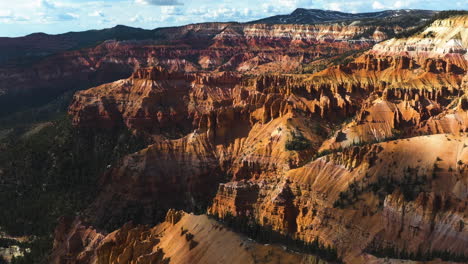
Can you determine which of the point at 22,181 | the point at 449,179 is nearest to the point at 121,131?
the point at 22,181

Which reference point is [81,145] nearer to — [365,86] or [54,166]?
[54,166]

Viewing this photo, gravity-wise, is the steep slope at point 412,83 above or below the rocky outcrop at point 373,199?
above

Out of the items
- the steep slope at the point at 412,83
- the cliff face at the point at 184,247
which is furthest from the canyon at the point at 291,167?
the steep slope at the point at 412,83

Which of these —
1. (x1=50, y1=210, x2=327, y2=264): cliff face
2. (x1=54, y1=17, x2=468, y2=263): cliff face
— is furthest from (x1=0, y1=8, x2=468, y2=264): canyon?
(x1=54, y1=17, x2=468, y2=263): cliff face

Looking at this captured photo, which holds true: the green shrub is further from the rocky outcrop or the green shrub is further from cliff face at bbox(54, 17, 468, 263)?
the rocky outcrop

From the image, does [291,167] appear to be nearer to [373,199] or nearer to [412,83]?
[373,199]

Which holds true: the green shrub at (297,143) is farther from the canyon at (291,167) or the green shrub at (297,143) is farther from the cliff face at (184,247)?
the cliff face at (184,247)
